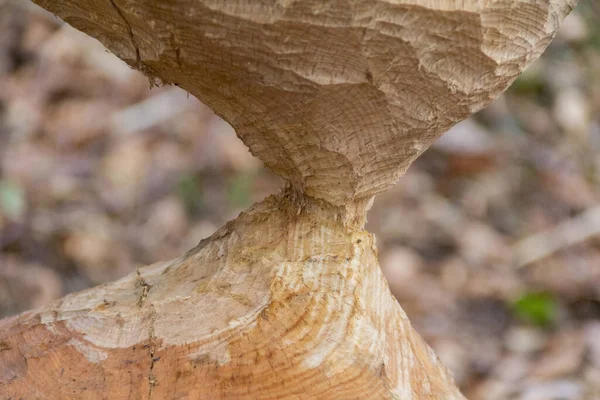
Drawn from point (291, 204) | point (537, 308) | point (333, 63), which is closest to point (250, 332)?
point (291, 204)

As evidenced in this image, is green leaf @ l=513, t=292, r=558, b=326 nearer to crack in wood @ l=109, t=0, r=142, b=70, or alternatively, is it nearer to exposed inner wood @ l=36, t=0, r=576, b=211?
exposed inner wood @ l=36, t=0, r=576, b=211

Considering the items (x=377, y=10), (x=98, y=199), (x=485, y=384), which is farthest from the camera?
(x=98, y=199)

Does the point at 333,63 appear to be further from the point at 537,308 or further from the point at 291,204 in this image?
the point at 537,308

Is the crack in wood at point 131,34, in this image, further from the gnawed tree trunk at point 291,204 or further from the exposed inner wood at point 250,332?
the exposed inner wood at point 250,332

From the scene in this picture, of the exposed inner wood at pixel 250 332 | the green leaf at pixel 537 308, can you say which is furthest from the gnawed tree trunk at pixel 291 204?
the green leaf at pixel 537 308

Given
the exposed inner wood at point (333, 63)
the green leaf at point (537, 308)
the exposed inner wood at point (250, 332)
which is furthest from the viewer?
the green leaf at point (537, 308)

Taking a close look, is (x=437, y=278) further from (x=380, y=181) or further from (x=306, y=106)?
(x=306, y=106)

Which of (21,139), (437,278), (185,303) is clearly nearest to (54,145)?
(21,139)
